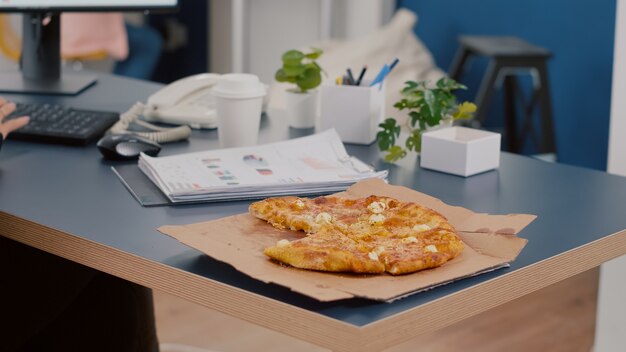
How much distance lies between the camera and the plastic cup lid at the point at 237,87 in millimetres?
1426

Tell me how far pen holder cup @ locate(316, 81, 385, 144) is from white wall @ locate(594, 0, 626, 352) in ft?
1.76

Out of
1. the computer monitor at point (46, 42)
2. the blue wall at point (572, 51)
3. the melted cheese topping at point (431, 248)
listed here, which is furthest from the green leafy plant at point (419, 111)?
the blue wall at point (572, 51)

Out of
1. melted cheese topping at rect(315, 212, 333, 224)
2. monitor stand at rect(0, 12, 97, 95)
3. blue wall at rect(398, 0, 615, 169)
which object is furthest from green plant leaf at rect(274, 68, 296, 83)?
blue wall at rect(398, 0, 615, 169)

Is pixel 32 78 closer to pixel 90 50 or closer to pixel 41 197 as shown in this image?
pixel 41 197

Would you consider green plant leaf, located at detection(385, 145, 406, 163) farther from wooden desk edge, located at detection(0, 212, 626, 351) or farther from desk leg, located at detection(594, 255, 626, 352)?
desk leg, located at detection(594, 255, 626, 352)

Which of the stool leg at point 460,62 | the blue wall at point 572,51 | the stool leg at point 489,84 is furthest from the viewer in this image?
the stool leg at point 460,62

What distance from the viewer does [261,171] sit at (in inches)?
50.8

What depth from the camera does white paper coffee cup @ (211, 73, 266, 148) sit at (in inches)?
56.2

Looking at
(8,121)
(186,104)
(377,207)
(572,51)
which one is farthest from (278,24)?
(377,207)

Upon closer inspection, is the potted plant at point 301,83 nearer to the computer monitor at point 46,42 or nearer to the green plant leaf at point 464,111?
the green plant leaf at point 464,111

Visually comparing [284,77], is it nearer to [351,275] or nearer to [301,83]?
[301,83]

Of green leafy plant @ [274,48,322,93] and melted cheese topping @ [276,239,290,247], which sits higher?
green leafy plant @ [274,48,322,93]

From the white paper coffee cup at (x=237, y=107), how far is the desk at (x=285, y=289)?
0.24 feet

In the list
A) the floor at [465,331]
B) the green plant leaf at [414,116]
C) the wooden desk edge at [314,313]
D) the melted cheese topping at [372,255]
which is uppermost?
the green plant leaf at [414,116]
